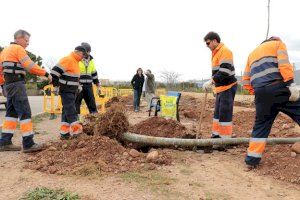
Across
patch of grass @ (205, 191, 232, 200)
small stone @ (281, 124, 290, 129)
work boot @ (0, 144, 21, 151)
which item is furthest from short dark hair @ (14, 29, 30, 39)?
small stone @ (281, 124, 290, 129)

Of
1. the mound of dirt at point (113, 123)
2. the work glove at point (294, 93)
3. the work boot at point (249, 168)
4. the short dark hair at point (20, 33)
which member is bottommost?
the work boot at point (249, 168)

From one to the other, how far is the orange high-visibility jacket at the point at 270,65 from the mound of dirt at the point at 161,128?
78.1 inches

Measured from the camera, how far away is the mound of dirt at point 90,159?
543cm

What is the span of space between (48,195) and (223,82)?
376 cm

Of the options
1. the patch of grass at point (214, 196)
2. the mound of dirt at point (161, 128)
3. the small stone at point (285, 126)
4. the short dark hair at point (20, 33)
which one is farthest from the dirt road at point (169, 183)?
the small stone at point (285, 126)

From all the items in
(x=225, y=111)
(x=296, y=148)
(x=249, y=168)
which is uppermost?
(x=225, y=111)

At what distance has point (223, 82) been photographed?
23.1ft

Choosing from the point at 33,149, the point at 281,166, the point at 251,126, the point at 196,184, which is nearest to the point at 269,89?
the point at 281,166

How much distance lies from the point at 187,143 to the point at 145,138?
0.69m

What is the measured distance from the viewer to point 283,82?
18.2 feet

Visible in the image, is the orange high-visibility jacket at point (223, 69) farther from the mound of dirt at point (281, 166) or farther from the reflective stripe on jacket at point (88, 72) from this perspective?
the reflective stripe on jacket at point (88, 72)

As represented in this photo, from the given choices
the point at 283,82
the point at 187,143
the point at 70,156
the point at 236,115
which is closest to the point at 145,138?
the point at 187,143

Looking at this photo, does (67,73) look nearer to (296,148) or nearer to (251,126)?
(296,148)

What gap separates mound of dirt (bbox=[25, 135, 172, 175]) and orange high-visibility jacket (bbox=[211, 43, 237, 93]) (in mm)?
1642
